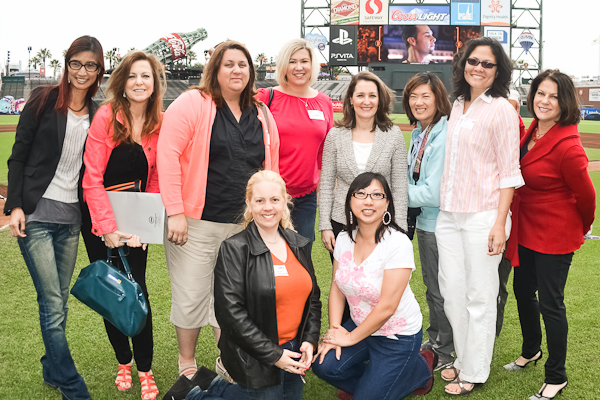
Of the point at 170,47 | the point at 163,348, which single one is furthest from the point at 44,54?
the point at 163,348

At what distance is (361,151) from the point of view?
3.78 meters

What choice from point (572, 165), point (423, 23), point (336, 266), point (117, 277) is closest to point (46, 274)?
point (117, 277)

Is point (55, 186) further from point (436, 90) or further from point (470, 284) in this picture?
point (470, 284)

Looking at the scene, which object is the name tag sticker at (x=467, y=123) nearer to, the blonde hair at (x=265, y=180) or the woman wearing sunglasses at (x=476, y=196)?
the woman wearing sunglasses at (x=476, y=196)

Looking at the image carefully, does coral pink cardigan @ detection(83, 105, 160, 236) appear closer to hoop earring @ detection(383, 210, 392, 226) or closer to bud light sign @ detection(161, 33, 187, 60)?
hoop earring @ detection(383, 210, 392, 226)

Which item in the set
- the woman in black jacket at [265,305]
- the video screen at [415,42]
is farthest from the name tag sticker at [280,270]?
the video screen at [415,42]

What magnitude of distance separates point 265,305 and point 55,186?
1593 millimetres

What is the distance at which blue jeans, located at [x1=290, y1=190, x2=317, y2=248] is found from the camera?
422 centimetres

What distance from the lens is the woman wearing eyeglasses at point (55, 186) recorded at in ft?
10.6

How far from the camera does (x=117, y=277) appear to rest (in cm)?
330

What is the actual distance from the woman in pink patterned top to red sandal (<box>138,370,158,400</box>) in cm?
119

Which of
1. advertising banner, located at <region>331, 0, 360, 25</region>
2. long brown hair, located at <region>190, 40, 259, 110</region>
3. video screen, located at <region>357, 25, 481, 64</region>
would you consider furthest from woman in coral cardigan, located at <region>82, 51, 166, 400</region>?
advertising banner, located at <region>331, 0, 360, 25</region>

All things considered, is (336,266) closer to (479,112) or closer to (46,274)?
(479,112)

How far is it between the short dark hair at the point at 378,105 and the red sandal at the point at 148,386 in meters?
2.35
